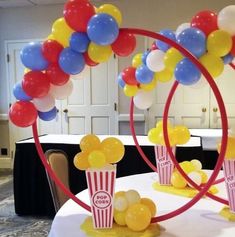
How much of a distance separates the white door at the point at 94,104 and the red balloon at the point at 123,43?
381 cm

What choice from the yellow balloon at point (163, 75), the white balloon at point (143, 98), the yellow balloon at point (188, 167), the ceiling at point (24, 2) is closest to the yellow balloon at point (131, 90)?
the white balloon at point (143, 98)

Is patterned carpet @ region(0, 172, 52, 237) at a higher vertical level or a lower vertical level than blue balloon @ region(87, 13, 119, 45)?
lower

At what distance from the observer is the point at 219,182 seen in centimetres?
161

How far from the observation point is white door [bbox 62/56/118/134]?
4.91 m

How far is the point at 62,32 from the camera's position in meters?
1.09

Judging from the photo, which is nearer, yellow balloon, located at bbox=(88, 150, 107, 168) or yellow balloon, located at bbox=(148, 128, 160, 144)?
yellow balloon, located at bbox=(88, 150, 107, 168)

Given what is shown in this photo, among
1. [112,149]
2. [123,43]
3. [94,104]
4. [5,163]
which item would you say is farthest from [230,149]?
[5,163]

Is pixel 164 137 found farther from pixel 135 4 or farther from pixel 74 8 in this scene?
pixel 135 4

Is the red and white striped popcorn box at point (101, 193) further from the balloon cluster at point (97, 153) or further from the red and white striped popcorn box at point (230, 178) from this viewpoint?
the red and white striped popcorn box at point (230, 178)

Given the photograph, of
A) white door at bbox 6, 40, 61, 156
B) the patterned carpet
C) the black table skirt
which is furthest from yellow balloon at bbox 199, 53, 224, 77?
white door at bbox 6, 40, 61, 156

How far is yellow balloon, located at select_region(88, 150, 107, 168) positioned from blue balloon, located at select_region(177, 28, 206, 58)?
0.48m

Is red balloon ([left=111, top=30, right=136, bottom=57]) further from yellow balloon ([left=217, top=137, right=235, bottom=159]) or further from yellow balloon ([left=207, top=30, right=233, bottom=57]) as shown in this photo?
yellow balloon ([left=217, top=137, right=235, bottom=159])

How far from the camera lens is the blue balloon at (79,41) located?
105 cm

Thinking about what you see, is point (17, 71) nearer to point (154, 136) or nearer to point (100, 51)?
point (154, 136)
